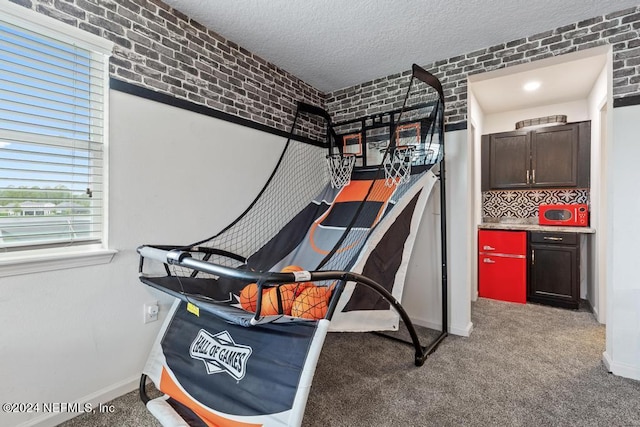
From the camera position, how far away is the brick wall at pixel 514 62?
2141 millimetres

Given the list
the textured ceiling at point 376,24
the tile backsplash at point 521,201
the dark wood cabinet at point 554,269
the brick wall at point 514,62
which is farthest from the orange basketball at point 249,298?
the tile backsplash at point 521,201

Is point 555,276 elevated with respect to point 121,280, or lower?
lower

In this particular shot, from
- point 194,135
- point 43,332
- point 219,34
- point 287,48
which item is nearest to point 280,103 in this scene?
point 287,48

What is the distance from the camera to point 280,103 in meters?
3.07

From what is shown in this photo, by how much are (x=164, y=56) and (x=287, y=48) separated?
1.06 metres

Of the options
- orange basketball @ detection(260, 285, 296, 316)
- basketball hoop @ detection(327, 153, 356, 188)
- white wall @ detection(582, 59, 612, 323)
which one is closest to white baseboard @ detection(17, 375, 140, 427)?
orange basketball @ detection(260, 285, 296, 316)

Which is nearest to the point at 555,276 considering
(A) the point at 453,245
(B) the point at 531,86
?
(A) the point at 453,245

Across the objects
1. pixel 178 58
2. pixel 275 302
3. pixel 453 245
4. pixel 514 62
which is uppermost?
pixel 514 62

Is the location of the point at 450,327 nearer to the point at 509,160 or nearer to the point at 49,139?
the point at 509,160

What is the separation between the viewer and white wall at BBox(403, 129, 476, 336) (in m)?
2.83

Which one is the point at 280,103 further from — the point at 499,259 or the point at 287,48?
the point at 499,259

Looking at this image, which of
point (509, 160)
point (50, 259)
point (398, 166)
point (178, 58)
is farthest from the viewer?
point (509, 160)

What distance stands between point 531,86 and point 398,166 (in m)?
2.13

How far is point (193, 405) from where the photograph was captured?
4.94 ft
